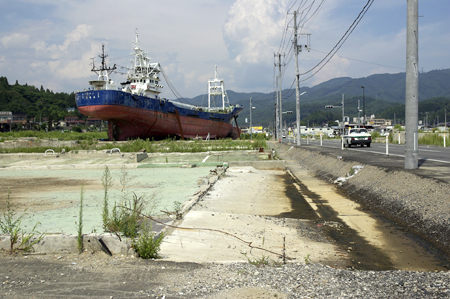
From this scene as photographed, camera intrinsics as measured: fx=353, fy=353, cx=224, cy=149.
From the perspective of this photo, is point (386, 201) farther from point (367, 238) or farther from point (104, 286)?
point (104, 286)

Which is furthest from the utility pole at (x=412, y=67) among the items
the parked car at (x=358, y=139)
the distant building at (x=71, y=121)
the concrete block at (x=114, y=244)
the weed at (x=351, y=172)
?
the distant building at (x=71, y=121)

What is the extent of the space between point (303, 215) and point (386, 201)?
227 centimetres

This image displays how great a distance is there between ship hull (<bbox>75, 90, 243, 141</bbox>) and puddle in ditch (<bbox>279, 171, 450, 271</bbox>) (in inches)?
1247

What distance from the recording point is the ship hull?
127ft

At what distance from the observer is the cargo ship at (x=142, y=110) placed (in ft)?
127

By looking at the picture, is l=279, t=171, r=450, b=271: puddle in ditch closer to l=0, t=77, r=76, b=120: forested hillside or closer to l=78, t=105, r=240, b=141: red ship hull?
l=78, t=105, r=240, b=141: red ship hull

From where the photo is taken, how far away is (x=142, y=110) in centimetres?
4188

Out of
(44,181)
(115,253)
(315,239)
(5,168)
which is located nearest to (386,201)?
(315,239)

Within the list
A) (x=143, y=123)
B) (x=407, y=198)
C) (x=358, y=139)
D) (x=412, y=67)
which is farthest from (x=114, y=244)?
(x=143, y=123)

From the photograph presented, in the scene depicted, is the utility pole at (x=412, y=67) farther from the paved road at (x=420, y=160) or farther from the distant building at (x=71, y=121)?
the distant building at (x=71, y=121)

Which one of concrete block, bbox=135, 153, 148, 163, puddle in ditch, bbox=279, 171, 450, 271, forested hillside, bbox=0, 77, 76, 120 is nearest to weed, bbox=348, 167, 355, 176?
puddle in ditch, bbox=279, 171, 450, 271

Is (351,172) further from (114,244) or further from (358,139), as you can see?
(358,139)

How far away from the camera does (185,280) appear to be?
409cm

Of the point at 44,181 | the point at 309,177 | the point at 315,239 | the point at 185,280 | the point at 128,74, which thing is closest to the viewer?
the point at 185,280
